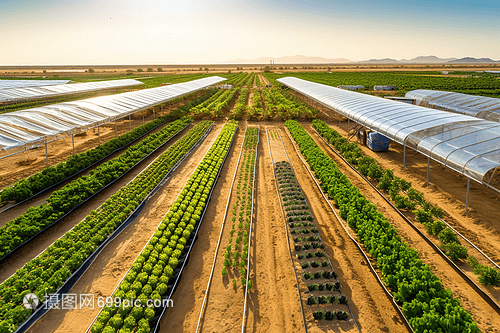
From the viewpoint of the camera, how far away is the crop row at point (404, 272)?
651 cm

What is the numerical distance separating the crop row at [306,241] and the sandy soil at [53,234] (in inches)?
346

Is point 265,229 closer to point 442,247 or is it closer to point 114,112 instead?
point 442,247

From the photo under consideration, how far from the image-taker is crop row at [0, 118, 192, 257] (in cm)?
983

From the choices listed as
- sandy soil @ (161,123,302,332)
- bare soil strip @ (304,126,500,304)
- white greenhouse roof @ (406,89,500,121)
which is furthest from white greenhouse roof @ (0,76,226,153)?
white greenhouse roof @ (406,89,500,121)

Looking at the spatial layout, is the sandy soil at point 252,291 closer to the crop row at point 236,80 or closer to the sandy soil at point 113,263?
the sandy soil at point 113,263

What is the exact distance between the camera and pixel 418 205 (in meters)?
13.3

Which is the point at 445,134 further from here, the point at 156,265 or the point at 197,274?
the point at 156,265

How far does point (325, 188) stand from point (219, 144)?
376 inches

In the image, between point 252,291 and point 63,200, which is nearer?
point 252,291

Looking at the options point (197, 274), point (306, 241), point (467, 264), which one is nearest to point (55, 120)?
point (197, 274)

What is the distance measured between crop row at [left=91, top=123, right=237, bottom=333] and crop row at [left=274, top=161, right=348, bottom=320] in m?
3.87

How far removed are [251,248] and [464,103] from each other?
29183 mm

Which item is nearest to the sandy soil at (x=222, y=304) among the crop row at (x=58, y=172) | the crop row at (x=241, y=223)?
the crop row at (x=241, y=223)

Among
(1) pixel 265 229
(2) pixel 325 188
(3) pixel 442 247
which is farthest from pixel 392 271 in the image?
(2) pixel 325 188
